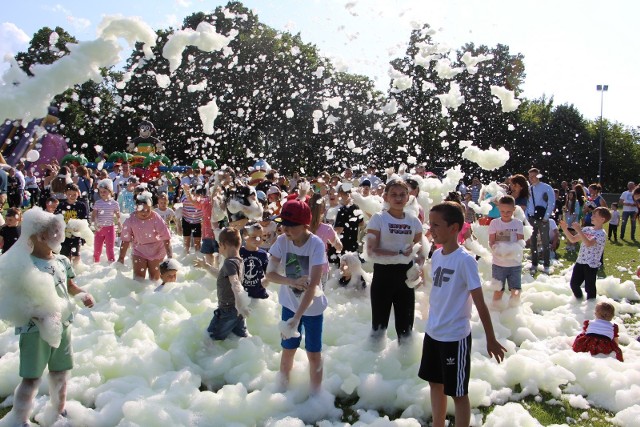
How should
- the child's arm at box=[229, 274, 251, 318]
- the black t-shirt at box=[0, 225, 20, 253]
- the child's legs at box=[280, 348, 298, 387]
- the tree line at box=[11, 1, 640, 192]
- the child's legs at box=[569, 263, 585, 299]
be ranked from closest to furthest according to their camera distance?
1. the child's legs at box=[280, 348, 298, 387]
2. the child's arm at box=[229, 274, 251, 318]
3. the black t-shirt at box=[0, 225, 20, 253]
4. the child's legs at box=[569, 263, 585, 299]
5. the tree line at box=[11, 1, 640, 192]

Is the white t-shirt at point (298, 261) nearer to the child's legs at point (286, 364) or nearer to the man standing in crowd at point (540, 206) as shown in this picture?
the child's legs at point (286, 364)

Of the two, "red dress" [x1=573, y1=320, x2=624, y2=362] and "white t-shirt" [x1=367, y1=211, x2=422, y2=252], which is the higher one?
"white t-shirt" [x1=367, y1=211, x2=422, y2=252]

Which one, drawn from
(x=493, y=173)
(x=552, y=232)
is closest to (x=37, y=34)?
(x=493, y=173)

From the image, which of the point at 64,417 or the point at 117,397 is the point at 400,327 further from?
the point at 64,417

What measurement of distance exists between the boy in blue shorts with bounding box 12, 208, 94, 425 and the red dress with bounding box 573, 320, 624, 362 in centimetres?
504

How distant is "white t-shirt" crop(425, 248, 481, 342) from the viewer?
4.02 m

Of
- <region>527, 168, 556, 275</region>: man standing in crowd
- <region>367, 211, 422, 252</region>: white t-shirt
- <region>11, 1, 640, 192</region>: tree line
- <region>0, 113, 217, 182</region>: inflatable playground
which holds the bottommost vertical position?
<region>367, 211, 422, 252</region>: white t-shirt

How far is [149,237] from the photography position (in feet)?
27.8

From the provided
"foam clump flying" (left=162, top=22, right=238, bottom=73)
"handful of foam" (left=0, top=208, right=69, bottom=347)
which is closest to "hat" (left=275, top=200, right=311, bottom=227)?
"handful of foam" (left=0, top=208, right=69, bottom=347)

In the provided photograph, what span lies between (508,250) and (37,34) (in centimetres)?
3971

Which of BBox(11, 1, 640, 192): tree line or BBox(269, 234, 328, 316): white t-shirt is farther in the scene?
BBox(11, 1, 640, 192): tree line

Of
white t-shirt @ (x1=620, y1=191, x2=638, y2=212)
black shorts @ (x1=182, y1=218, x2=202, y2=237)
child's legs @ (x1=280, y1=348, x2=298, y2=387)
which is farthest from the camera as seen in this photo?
white t-shirt @ (x1=620, y1=191, x2=638, y2=212)

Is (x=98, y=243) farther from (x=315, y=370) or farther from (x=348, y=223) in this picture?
(x=315, y=370)

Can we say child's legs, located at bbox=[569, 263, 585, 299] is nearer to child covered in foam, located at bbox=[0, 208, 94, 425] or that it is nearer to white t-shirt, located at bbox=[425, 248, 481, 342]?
white t-shirt, located at bbox=[425, 248, 481, 342]
